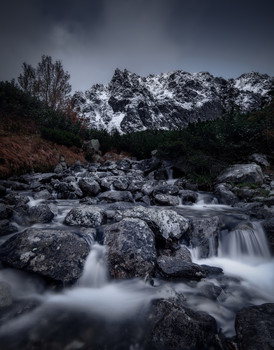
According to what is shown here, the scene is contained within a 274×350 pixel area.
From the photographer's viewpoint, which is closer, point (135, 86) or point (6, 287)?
point (6, 287)

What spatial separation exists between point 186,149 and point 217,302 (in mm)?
7839

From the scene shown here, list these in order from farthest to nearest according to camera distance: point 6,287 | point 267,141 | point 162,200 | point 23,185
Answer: point 267,141, point 23,185, point 162,200, point 6,287

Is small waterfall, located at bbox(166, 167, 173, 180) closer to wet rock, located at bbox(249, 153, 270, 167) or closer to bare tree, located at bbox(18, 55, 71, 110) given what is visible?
wet rock, located at bbox(249, 153, 270, 167)

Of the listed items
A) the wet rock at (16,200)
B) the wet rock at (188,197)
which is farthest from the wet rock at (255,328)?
the wet rock at (16,200)

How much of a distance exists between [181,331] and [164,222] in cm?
199

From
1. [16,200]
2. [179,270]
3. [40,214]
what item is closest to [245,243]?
[179,270]

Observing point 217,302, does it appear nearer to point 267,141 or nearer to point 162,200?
point 162,200

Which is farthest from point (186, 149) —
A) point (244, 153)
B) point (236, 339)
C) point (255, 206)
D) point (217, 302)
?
point (236, 339)

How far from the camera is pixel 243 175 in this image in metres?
7.25

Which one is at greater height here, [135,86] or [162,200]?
[135,86]

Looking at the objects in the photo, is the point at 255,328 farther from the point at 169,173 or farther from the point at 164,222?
the point at 169,173

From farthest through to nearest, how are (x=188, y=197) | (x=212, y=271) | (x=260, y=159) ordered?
(x=260, y=159)
(x=188, y=197)
(x=212, y=271)

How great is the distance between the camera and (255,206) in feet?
17.5

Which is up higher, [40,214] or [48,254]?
[40,214]
